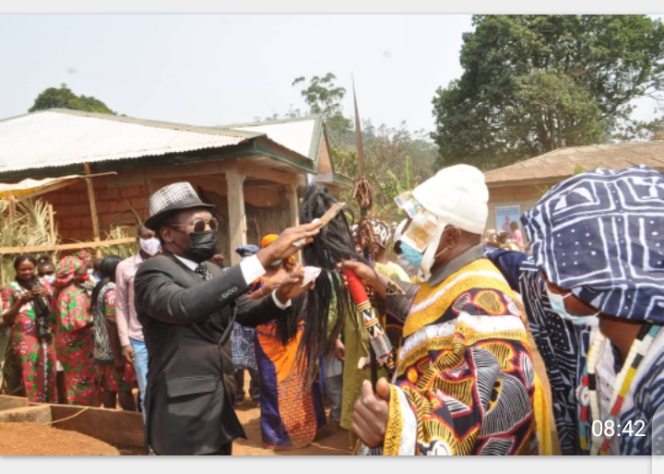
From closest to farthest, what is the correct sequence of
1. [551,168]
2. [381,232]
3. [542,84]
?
1. [551,168]
2. [542,84]
3. [381,232]

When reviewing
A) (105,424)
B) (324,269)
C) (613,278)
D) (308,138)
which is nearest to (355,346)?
(324,269)

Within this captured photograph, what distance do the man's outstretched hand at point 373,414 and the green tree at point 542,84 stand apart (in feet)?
6.10

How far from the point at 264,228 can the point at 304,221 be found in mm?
3360

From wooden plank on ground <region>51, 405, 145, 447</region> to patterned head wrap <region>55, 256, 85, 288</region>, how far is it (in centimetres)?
111

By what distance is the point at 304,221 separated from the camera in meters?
2.85

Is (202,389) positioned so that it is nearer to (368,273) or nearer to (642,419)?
(368,273)

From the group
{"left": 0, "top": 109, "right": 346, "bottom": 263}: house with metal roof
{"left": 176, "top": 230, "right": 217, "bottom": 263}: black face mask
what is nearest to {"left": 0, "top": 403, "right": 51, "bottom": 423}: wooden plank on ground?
{"left": 0, "top": 109, "right": 346, "bottom": 263}: house with metal roof

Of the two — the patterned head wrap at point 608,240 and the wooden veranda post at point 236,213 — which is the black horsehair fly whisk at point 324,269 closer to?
the patterned head wrap at point 608,240

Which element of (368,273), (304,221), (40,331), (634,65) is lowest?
(40,331)

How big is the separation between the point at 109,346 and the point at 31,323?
78 centimetres

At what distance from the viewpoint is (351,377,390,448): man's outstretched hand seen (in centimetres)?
138

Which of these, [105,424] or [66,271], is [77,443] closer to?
[105,424]

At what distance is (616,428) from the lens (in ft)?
4.69

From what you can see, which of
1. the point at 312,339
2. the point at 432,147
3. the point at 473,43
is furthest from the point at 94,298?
the point at 473,43
